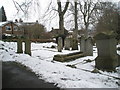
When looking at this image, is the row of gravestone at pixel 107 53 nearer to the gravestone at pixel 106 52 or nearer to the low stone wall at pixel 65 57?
the gravestone at pixel 106 52

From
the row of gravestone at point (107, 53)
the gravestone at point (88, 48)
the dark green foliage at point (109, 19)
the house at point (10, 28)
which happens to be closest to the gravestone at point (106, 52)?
the row of gravestone at point (107, 53)

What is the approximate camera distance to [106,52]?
335 inches

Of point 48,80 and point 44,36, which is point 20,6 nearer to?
point 48,80

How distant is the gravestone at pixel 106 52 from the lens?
834cm

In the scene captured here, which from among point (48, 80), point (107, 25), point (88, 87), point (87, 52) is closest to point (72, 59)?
point (87, 52)

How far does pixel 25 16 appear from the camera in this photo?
15.5 m

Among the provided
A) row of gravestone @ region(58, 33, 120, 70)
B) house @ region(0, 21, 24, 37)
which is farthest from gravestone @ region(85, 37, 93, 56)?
house @ region(0, 21, 24, 37)

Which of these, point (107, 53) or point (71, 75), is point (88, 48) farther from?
point (71, 75)

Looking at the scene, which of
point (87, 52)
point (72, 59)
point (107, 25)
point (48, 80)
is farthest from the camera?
point (107, 25)

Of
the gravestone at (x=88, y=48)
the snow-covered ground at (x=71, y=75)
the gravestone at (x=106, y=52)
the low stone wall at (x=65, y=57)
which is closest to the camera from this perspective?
the snow-covered ground at (x=71, y=75)

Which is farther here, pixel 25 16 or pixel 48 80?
pixel 25 16

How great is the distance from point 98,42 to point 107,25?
20.7m

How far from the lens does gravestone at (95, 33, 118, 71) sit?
328 inches

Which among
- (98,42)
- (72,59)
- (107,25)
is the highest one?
(107,25)
